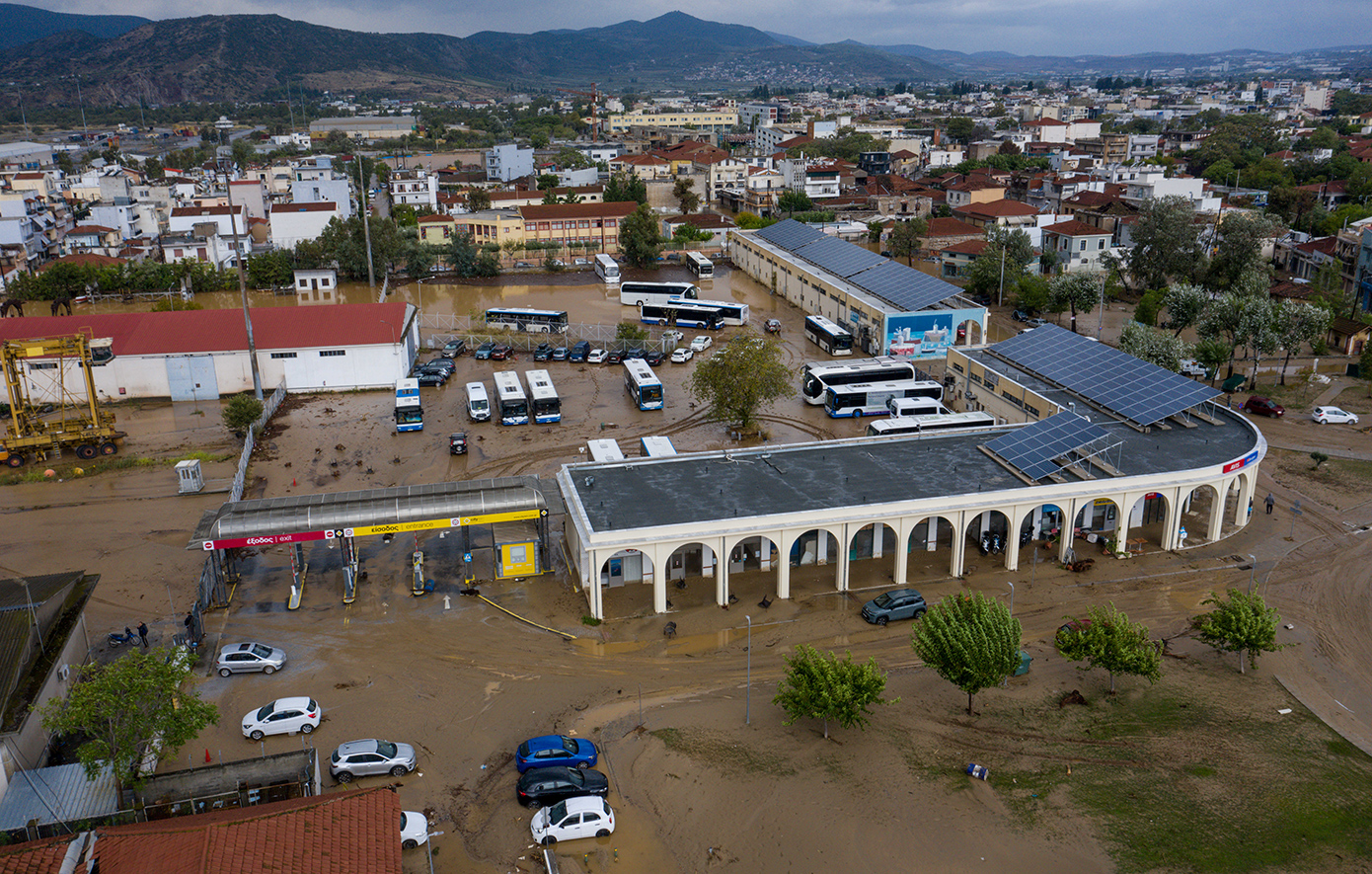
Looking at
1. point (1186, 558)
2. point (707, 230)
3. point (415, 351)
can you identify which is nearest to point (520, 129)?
point (707, 230)

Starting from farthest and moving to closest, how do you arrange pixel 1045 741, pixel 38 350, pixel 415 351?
pixel 415 351, pixel 38 350, pixel 1045 741

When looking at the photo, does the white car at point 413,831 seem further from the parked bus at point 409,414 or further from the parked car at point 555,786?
the parked bus at point 409,414

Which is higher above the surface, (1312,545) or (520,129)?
(520,129)

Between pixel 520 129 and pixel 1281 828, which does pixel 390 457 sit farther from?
pixel 520 129

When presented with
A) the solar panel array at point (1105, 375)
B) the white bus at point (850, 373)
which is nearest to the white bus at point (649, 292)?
the white bus at point (850, 373)

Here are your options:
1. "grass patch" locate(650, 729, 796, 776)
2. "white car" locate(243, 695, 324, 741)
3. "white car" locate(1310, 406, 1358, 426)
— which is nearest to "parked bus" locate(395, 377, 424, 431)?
"white car" locate(243, 695, 324, 741)

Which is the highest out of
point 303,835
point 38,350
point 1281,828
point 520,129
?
point 520,129

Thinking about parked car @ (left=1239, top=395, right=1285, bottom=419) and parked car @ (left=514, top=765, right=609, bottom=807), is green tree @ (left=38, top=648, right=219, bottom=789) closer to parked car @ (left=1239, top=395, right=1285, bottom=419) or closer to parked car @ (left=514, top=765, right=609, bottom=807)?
parked car @ (left=514, top=765, right=609, bottom=807)
